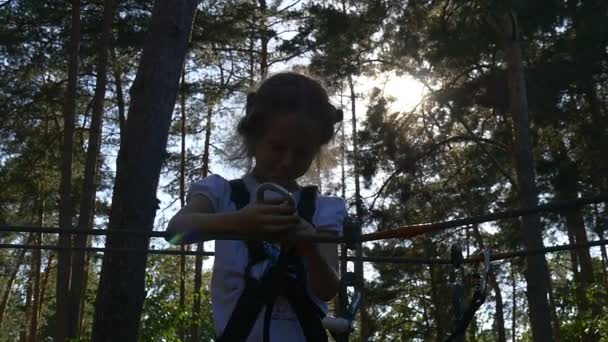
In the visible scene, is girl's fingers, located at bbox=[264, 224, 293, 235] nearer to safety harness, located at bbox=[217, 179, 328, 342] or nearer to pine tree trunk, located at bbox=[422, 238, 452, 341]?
safety harness, located at bbox=[217, 179, 328, 342]

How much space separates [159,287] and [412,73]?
4.46 meters

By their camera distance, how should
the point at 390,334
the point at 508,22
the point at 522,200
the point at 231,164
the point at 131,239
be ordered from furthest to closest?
1. the point at 390,334
2. the point at 508,22
3. the point at 522,200
4. the point at 131,239
5. the point at 231,164

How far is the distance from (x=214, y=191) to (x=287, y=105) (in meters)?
0.23

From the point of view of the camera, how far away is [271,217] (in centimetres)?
117

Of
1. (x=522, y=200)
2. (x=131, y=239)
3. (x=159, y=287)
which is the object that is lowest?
(x=131, y=239)

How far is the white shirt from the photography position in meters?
1.35

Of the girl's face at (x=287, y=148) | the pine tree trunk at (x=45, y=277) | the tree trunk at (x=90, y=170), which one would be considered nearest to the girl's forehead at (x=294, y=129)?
the girl's face at (x=287, y=148)

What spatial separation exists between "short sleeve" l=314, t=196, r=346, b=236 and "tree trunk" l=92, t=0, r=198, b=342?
233cm

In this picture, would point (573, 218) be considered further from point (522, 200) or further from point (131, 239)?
point (131, 239)

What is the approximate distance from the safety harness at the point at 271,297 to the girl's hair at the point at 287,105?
0.27 meters

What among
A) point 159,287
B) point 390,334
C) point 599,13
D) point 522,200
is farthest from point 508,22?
point 390,334

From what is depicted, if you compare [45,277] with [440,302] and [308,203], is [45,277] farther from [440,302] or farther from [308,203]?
[308,203]

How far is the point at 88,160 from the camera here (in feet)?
36.1

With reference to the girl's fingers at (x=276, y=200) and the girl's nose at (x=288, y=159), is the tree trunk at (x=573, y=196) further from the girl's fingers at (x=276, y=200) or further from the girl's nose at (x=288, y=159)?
the girl's fingers at (x=276, y=200)
